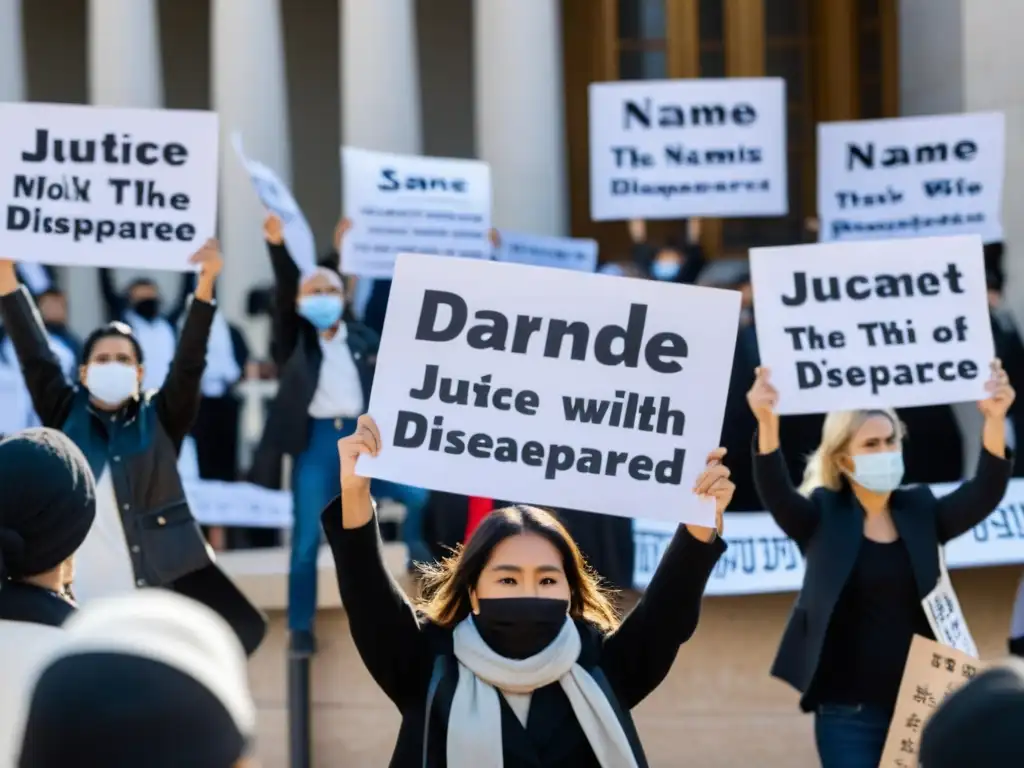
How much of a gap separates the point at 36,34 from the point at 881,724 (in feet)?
65.6

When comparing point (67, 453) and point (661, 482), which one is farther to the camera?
point (661, 482)

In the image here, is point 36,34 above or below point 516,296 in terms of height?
above

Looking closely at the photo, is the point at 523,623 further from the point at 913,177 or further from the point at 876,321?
the point at 913,177

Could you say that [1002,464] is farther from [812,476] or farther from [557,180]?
[557,180]

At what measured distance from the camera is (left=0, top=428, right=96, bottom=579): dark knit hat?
3.70 meters

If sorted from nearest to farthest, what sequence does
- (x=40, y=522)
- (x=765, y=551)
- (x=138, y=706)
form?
1. (x=138, y=706)
2. (x=40, y=522)
3. (x=765, y=551)

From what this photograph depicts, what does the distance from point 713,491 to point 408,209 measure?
6079 mm

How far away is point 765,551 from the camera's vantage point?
884cm

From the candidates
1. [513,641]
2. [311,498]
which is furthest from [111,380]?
[513,641]

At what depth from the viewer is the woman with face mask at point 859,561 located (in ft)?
19.3

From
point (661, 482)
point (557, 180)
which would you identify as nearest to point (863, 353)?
point (661, 482)

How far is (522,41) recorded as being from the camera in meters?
17.3

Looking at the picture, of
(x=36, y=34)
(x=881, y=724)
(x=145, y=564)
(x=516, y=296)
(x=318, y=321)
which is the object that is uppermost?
(x=36, y=34)

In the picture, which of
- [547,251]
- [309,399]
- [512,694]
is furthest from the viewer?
[547,251]
